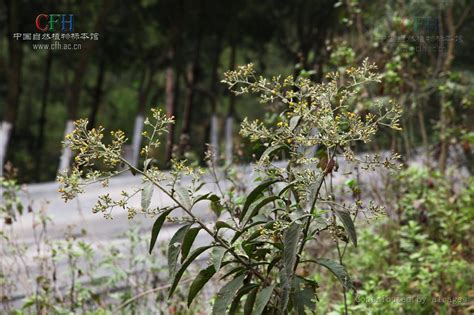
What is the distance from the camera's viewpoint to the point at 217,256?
271 centimetres

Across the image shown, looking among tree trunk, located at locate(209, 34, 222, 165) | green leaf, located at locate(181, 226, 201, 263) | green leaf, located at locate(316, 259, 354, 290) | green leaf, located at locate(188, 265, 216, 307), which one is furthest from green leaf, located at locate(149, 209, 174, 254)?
tree trunk, located at locate(209, 34, 222, 165)

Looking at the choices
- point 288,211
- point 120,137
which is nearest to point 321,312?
point 288,211

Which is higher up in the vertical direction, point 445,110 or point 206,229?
point 445,110

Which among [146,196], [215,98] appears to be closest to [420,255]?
[146,196]

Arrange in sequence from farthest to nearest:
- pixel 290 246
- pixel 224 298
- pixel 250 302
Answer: pixel 250 302, pixel 224 298, pixel 290 246

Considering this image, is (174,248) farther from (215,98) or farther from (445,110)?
(215,98)

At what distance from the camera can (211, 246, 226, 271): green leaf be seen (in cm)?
267

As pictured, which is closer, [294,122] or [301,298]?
[301,298]

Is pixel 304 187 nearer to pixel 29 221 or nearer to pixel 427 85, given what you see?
pixel 427 85

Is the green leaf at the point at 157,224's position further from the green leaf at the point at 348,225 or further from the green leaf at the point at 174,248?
the green leaf at the point at 348,225

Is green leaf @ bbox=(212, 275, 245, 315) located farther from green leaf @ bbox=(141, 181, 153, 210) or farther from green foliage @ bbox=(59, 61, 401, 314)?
green leaf @ bbox=(141, 181, 153, 210)

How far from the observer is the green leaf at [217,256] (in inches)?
105

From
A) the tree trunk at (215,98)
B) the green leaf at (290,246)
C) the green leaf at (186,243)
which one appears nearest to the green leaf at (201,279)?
the green leaf at (186,243)

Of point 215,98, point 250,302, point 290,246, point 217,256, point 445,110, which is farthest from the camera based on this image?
point 215,98
